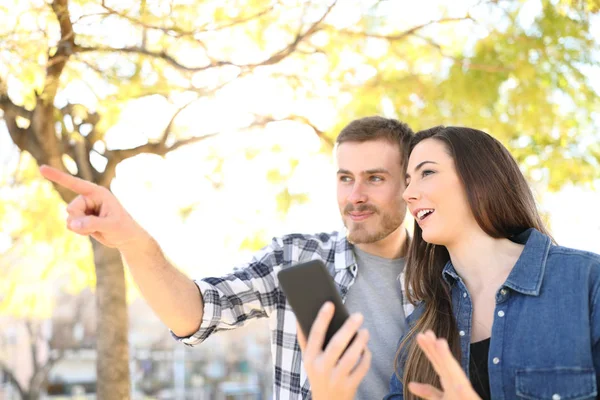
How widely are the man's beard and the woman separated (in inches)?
11.6

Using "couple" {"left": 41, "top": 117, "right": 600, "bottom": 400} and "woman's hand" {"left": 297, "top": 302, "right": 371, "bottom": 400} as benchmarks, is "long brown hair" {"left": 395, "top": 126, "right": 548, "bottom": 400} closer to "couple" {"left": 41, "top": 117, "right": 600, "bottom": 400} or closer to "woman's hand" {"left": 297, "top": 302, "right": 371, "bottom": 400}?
"couple" {"left": 41, "top": 117, "right": 600, "bottom": 400}

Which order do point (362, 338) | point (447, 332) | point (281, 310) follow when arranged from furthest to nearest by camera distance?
1. point (281, 310)
2. point (447, 332)
3. point (362, 338)

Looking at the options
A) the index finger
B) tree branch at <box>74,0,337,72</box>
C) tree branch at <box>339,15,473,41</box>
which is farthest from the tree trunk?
the index finger

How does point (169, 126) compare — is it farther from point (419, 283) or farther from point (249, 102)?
point (419, 283)

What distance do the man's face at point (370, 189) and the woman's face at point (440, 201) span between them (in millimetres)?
520

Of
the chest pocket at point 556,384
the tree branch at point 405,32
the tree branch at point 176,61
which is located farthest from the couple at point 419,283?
the tree branch at point 405,32

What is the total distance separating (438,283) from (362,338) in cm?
84

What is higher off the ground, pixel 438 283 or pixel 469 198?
pixel 469 198

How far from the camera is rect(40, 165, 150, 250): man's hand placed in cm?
175

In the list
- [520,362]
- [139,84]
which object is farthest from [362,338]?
[139,84]

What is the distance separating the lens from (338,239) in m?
2.95

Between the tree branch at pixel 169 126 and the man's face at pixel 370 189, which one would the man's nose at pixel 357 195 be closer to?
the man's face at pixel 370 189

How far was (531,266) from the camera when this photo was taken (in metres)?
2.07

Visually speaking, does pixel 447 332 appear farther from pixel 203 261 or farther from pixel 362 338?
pixel 203 261
